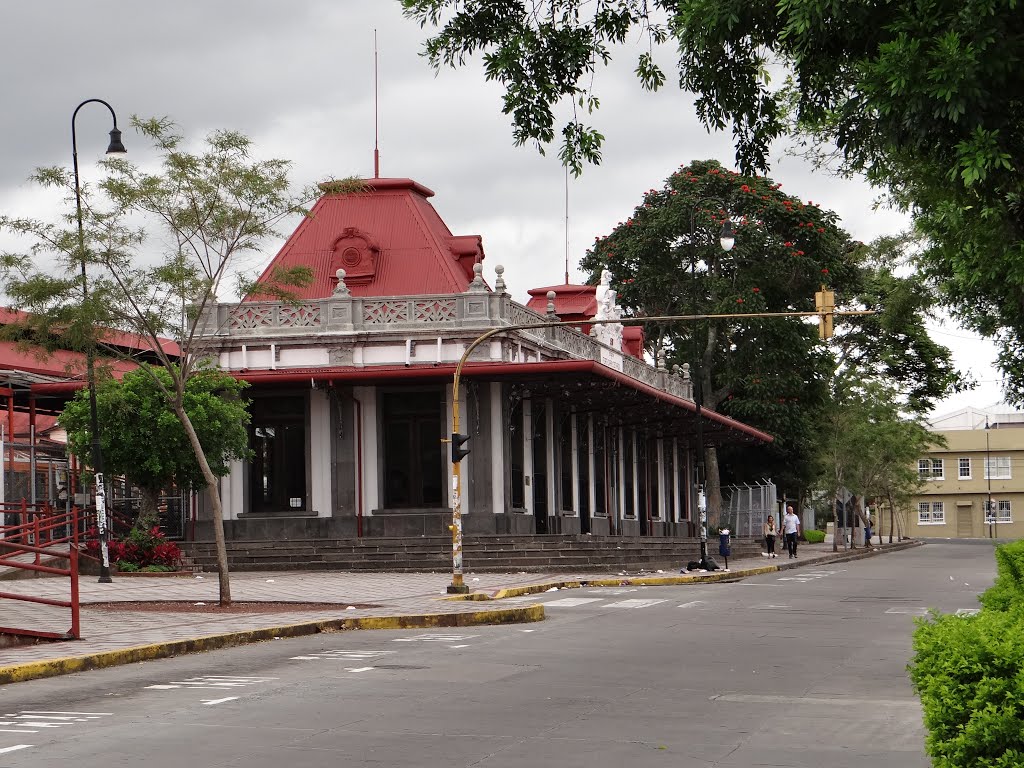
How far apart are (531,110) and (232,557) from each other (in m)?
21.9

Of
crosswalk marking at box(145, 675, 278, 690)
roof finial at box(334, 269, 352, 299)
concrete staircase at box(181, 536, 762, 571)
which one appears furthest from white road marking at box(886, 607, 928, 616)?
roof finial at box(334, 269, 352, 299)

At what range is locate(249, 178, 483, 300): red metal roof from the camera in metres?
40.2

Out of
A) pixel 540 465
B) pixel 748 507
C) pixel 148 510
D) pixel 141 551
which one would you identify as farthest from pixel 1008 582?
Result: pixel 748 507

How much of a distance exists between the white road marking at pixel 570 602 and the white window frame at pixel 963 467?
288 ft

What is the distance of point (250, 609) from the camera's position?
2166 cm

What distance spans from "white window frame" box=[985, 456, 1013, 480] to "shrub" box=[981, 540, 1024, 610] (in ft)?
304

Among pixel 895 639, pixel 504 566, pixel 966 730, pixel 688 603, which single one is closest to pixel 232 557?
pixel 504 566

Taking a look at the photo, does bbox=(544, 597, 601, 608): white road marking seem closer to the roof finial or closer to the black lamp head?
the black lamp head

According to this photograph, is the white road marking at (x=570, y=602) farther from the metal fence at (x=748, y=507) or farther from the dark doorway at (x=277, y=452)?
the metal fence at (x=748, y=507)

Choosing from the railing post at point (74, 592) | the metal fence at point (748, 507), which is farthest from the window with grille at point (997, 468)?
the railing post at point (74, 592)

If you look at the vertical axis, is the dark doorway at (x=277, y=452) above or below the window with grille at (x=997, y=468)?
above

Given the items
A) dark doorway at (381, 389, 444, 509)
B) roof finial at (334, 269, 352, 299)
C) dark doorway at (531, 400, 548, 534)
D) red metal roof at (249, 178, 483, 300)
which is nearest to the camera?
dark doorway at (381, 389, 444, 509)

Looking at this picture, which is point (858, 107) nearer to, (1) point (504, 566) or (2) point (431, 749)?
(2) point (431, 749)

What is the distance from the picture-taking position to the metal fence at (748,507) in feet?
191
